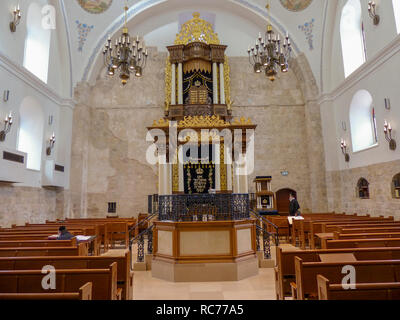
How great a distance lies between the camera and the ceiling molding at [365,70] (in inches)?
306

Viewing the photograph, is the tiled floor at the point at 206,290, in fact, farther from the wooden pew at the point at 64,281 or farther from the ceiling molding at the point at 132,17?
the ceiling molding at the point at 132,17

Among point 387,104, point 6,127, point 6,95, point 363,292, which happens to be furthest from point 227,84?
point 363,292

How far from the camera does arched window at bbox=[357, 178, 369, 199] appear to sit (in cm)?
949

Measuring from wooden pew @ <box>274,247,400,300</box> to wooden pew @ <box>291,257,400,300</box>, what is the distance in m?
0.40

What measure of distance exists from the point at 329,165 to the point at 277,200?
276 cm

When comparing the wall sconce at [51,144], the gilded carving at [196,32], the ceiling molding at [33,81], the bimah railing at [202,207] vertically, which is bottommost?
the bimah railing at [202,207]

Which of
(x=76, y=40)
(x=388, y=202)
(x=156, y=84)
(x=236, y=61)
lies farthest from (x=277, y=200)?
(x=76, y=40)

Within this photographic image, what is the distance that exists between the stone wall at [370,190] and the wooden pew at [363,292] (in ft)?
22.5

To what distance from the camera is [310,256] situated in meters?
3.29
